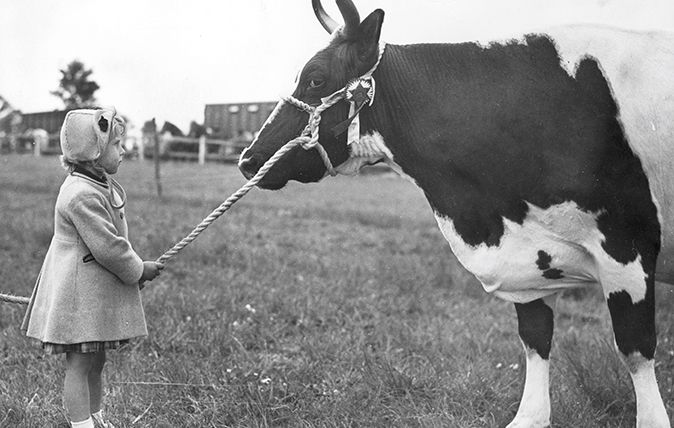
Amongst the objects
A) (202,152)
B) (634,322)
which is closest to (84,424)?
(634,322)

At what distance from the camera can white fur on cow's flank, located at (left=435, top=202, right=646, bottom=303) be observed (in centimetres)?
276

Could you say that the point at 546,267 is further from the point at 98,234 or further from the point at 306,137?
the point at 98,234

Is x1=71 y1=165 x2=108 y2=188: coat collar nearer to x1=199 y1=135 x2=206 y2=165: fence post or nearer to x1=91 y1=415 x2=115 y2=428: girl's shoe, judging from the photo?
x1=91 y1=415 x2=115 y2=428: girl's shoe

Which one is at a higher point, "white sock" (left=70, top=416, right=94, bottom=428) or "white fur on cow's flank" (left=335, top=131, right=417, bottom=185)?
"white fur on cow's flank" (left=335, top=131, right=417, bottom=185)

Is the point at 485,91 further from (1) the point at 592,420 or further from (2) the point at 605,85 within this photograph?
(1) the point at 592,420

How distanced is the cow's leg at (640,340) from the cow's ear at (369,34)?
1.34 m

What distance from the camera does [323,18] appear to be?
3301 mm

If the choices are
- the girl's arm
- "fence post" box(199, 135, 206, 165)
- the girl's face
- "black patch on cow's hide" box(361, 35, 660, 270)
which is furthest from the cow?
"fence post" box(199, 135, 206, 165)

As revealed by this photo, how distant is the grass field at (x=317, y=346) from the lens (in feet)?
11.1

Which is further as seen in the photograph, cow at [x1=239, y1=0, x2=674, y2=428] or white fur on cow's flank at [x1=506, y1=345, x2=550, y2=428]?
white fur on cow's flank at [x1=506, y1=345, x2=550, y2=428]

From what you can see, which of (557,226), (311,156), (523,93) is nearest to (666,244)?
(557,226)

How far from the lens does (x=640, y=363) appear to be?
9.27 ft

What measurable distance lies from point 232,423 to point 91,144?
144 centimetres

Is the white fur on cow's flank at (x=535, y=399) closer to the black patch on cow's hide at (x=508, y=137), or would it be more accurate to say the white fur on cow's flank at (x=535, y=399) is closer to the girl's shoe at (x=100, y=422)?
the black patch on cow's hide at (x=508, y=137)
